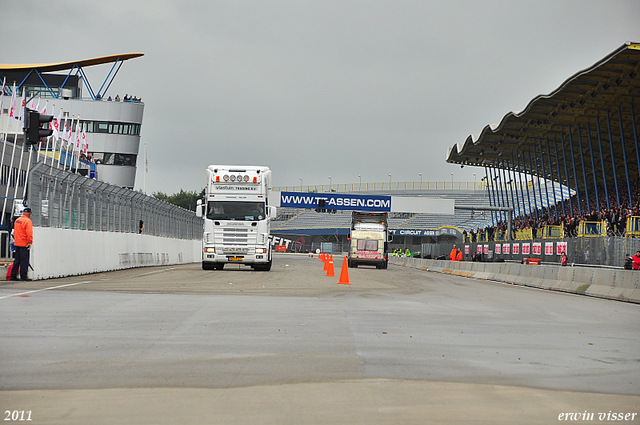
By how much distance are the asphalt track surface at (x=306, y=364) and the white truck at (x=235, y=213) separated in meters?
15.6

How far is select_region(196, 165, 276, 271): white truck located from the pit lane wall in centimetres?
1034

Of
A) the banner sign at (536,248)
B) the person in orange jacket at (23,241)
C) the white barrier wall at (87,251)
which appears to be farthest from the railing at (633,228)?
the person in orange jacket at (23,241)

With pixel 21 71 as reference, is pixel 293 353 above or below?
below

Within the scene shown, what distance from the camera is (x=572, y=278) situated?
23906 mm

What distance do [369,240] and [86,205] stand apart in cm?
2582

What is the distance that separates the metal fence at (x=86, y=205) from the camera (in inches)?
793

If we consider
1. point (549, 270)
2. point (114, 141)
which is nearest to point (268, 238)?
point (549, 270)

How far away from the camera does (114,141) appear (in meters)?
84.6

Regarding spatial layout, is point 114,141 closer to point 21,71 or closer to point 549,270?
point 21,71

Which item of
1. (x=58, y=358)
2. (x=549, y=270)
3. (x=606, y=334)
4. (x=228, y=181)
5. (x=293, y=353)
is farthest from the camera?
(x=228, y=181)

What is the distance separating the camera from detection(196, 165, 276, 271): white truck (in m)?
29.3

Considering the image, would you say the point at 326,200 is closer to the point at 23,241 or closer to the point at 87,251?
the point at 87,251

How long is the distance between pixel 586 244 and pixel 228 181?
14.4 metres

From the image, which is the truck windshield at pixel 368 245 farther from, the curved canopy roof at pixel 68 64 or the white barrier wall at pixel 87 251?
the curved canopy roof at pixel 68 64
